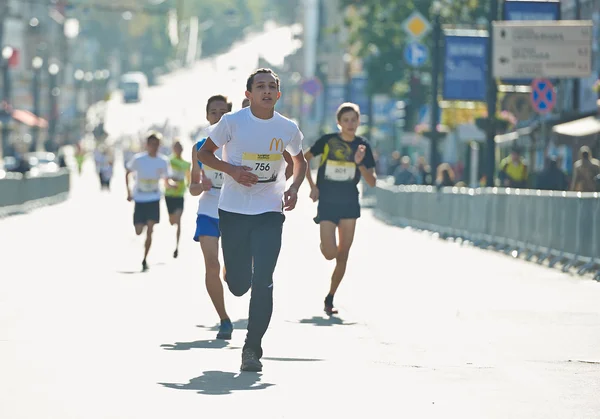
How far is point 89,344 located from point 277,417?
3549 mm

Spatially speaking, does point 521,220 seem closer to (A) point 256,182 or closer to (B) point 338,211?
(B) point 338,211

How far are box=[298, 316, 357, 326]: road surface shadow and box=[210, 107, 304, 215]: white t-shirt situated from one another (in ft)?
10.2

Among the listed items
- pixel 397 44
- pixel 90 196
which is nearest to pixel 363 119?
pixel 397 44

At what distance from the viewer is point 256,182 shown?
1096cm

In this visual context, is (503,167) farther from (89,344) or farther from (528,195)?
(89,344)

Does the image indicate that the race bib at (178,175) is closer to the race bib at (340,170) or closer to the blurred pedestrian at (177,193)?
the blurred pedestrian at (177,193)

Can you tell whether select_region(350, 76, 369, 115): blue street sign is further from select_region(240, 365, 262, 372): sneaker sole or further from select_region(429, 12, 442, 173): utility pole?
select_region(240, 365, 262, 372): sneaker sole

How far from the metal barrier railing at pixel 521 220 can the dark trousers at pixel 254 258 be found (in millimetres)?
9815

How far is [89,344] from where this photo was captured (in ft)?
39.7

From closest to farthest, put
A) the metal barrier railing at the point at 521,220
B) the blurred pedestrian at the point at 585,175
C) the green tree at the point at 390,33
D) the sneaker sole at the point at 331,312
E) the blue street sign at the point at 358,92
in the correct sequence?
the sneaker sole at the point at 331,312, the metal barrier railing at the point at 521,220, the blurred pedestrian at the point at 585,175, the green tree at the point at 390,33, the blue street sign at the point at 358,92

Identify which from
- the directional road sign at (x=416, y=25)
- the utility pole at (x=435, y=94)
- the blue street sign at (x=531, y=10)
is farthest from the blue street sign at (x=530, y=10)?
the directional road sign at (x=416, y=25)

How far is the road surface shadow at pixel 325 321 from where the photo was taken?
14.1m

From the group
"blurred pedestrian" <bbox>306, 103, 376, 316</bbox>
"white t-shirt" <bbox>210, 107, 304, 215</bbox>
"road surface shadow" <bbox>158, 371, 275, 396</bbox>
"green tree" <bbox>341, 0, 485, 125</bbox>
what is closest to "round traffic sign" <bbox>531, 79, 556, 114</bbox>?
"blurred pedestrian" <bbox>306, 103, 376, 316</bbox>

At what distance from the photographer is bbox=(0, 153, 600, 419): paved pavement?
9.39 meters
